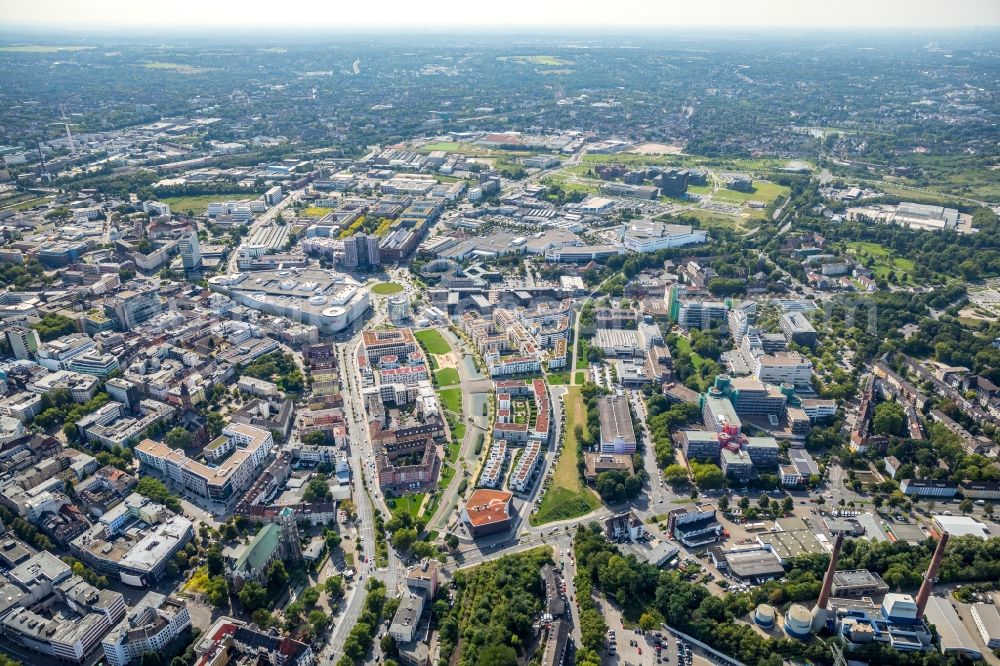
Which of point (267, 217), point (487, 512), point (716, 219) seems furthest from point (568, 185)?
point (487, 512)

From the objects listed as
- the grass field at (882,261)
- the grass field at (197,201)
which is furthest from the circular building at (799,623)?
the grass field at (197,201)

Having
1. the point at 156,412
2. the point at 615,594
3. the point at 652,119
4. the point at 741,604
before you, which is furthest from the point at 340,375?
the point at 652,119

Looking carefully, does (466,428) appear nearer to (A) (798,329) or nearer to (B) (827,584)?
(B) (827,584)

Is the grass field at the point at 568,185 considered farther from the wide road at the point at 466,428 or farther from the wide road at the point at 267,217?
the wide road at the point at 466,428

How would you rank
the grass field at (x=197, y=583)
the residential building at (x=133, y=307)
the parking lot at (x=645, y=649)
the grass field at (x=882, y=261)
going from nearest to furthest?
the parking lot at (x=645, y=649) → the grass field at (x=197, y=583) → the residential building at (x=133, y=307) → the grass field at (x=882, y=261)

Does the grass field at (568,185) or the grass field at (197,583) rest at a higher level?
the grass field at (568,185)

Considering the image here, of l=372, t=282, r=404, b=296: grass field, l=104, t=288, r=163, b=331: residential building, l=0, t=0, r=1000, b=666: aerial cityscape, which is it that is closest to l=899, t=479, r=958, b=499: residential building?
l=0, t=0, r=1000, b=666: aerial cityscape
